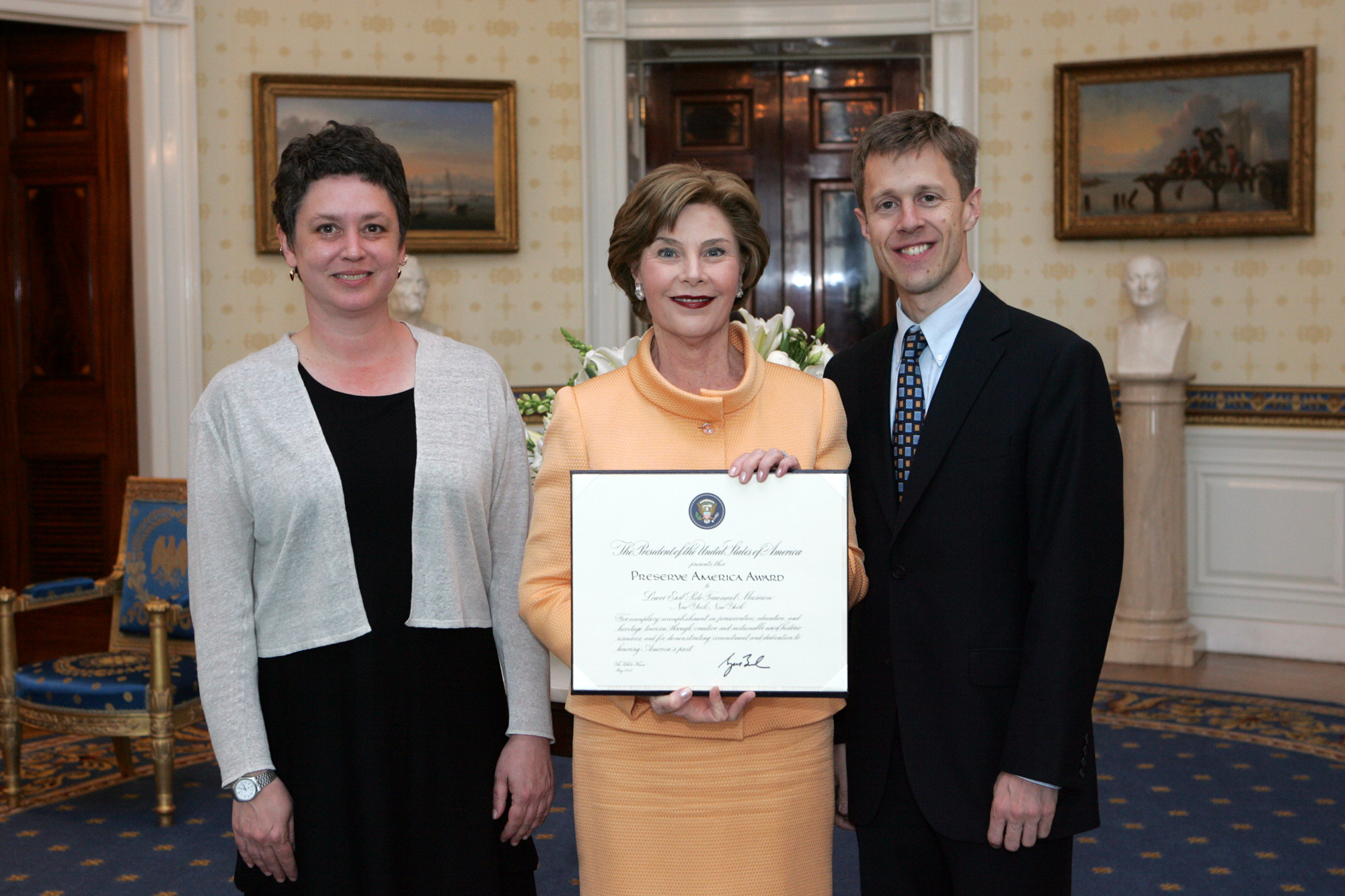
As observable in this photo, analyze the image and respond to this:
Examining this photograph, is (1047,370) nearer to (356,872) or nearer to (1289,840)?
(356,872)

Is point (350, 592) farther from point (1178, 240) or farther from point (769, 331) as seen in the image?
point (1178, 240)

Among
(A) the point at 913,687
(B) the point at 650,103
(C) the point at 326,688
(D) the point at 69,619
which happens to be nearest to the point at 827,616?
(A) the point at 913,687

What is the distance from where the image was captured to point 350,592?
1.88 m

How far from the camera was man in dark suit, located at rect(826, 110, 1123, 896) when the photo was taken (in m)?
1.83

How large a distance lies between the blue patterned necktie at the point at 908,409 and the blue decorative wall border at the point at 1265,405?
14.8ft

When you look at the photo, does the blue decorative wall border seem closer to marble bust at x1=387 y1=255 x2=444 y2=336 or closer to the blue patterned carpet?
the blue patterned carpet

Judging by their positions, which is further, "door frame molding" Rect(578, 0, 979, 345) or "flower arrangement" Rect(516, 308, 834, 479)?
"door frame molding" Rect(578, 0, 979, 345)

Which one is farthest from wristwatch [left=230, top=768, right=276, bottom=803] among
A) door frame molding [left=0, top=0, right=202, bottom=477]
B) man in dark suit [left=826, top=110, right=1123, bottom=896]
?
door frame molding [left=0, top=0, right=202, bottom=477]

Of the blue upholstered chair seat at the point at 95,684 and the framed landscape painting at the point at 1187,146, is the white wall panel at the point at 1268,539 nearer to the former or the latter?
the framed landscape painting at the point at 1187,146

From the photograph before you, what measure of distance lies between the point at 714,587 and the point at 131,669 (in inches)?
133

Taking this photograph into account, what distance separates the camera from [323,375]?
1.97 m

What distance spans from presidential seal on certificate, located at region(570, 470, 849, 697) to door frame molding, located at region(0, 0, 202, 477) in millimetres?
5399
